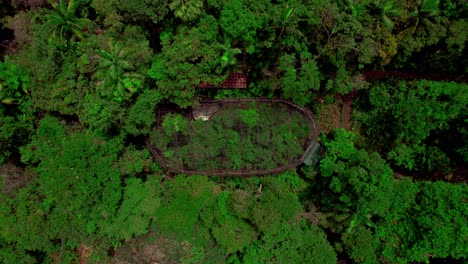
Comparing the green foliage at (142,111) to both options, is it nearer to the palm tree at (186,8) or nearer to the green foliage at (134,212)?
the green foliage at (134,212)

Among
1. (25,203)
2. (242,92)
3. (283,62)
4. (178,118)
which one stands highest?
(283,62)

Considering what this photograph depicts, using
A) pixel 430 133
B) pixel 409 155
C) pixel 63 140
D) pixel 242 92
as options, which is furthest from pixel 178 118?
pixel 430 133

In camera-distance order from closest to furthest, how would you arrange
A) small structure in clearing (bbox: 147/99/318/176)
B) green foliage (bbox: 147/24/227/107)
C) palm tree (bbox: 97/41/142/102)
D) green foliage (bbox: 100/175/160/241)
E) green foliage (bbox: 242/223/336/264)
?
palm tree (bbox: 97/41/142/102)
green foliage (bbox: 147/24/227/107)
green foliage (bbox: 100/175/160/241)
green foliage (bbox: 242/223/336/264)
small structure in clearing (bbox: 147/99/318/176)

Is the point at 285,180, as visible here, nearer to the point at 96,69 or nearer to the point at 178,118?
the point at 178,118

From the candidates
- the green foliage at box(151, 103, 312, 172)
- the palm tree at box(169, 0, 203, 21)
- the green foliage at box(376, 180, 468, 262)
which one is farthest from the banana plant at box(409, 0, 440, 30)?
the palm tree at box(169, 0, 203, 21)

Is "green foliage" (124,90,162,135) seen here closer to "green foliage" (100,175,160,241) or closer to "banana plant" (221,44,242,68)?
"green foliage" (100,175,160,241)

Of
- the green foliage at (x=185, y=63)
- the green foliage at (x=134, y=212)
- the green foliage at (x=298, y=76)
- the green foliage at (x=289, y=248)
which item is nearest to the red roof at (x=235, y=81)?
the green foliage at (x=185, y=63)
